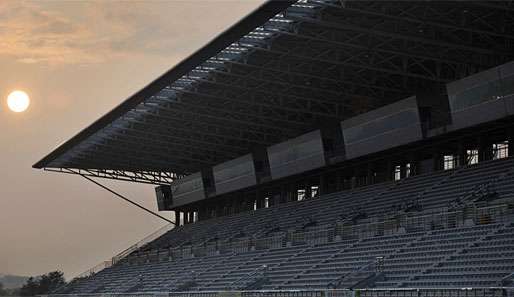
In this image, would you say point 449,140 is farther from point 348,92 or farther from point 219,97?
point 219,97

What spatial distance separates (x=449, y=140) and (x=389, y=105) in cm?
292

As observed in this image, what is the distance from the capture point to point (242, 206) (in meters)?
58.3

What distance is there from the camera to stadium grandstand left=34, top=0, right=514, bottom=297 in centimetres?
3033

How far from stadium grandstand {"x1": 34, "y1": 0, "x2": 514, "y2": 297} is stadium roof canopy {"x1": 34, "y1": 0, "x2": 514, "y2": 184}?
A: 94 mm

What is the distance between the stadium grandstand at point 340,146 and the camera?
1194 inches

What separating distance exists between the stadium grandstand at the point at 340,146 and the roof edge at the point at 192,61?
103mm

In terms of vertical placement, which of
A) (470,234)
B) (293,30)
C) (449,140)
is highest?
(293,30)

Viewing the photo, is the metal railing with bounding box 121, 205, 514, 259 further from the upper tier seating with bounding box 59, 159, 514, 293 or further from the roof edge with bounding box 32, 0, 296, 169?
the roof edge with bounding box 32, 0, 296, 169

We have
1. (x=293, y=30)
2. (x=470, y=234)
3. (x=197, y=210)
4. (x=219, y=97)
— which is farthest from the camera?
(x=197, y=210)

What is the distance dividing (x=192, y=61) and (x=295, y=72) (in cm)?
425

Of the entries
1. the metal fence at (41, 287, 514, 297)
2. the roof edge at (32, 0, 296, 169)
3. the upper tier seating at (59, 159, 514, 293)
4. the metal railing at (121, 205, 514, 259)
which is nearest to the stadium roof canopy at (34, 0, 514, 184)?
the roof edge at (32, 0, 296, 169)

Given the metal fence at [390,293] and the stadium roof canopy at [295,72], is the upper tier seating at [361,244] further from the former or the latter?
the stadium roof canopy at [295,72]

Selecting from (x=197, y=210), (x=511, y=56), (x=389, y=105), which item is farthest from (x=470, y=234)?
(x=197, y=210)

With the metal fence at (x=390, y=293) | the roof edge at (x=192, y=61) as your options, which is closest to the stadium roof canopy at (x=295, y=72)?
the roof edge at (x=192, y=61)
